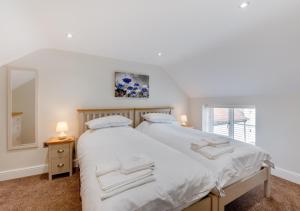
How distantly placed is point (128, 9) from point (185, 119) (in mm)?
3226

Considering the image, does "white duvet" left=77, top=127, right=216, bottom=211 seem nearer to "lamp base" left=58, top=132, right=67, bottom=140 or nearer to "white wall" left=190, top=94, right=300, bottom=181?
"lamp base" left=58, top=132, right=67, bottom=140

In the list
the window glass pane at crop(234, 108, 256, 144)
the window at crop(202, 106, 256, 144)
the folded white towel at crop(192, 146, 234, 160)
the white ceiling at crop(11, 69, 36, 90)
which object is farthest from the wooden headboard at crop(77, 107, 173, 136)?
the folded white towel at crop(192, 146, 234, 160)

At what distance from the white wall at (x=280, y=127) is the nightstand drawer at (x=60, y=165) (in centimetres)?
373

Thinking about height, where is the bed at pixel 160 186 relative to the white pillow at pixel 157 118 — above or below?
below

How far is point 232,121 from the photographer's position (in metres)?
3.70

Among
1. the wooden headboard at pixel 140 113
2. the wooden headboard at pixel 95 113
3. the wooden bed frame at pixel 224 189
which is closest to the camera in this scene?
the wooden bed frame at pixel 224 189

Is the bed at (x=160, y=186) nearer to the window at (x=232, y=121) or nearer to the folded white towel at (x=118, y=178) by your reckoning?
the folded white towel at (x=118, y=178)

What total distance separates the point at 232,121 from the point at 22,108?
14.6 ft

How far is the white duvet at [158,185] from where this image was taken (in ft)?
3.38

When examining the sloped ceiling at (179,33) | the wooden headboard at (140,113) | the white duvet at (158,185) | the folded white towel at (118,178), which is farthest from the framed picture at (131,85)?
the folded white towel at (118,178)

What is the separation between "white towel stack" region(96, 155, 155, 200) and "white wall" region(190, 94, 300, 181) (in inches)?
107

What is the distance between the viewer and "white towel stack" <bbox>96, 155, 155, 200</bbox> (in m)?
1.08

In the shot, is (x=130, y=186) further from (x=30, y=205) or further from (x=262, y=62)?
(x=262, y=62)

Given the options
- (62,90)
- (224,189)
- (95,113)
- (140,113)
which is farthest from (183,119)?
(62,90)
